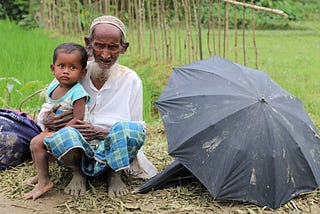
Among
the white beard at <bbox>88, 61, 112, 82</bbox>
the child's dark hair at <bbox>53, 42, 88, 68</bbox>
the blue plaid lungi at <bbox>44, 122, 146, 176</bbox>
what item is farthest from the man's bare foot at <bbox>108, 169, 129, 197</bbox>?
the child's dark hair at <bbox>53, 42, 88, 68</bbox>

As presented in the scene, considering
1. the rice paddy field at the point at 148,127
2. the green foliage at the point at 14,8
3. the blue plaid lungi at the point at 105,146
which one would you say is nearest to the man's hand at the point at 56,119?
the blue plaid lungi at the point at 105,146

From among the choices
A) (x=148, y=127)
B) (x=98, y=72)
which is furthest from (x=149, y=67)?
(x=98, y=72)

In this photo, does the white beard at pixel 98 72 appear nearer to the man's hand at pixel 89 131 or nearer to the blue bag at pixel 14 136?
the man's hand at pixel 89 131

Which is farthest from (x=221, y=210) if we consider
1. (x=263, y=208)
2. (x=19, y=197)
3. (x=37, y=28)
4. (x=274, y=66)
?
(x=37, y=28)

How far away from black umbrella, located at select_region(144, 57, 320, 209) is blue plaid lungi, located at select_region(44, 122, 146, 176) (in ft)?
0.74

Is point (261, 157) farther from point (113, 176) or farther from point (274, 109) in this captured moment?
point (113, 176)

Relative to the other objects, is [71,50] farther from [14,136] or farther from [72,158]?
[14,136]

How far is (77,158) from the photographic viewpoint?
115 inches

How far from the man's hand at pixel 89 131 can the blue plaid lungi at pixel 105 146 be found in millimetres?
47

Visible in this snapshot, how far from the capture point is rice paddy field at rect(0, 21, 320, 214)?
2873mm

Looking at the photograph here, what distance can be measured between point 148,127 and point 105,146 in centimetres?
159

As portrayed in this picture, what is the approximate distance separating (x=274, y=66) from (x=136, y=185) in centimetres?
622

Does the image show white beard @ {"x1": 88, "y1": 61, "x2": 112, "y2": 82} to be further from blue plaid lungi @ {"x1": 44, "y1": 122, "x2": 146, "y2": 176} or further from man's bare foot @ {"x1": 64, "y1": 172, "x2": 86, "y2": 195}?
man's bare foot @ {"x1": 64, "y1": 172, "x2": 86, "y2": 195}

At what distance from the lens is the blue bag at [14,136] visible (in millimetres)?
3369
